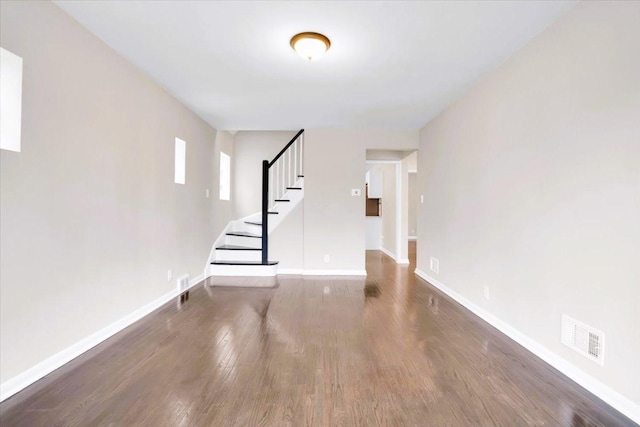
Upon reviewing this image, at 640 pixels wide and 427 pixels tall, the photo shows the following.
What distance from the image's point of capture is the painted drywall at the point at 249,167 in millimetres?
6352

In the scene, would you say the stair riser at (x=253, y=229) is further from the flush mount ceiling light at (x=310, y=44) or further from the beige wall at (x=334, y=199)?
the flush mount ceiling light at (x=310, y=44)

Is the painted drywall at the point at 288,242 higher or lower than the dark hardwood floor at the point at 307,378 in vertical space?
higher

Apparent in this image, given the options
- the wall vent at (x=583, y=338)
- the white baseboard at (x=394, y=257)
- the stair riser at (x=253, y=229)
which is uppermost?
the stair riser at (x=253, y=229)

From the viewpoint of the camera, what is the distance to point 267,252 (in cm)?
504

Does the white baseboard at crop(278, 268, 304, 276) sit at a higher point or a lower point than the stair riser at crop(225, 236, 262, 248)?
lower

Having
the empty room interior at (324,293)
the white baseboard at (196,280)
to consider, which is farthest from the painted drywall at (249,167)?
the empty room interior at (324,293)

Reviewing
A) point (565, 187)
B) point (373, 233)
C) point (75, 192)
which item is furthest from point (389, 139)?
point (75, 192)

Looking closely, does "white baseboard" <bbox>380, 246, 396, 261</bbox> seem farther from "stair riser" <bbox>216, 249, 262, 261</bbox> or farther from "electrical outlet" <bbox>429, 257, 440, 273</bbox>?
"stair riser" <bbox>216, 249, 262, 261</bbox>

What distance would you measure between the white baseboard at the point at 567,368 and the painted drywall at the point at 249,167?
177 inches

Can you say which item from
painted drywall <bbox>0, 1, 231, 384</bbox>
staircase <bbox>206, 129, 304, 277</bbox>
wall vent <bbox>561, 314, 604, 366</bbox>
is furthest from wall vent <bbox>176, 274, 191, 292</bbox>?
wall vent <bbox>561, 314, 604, 366</bbox>

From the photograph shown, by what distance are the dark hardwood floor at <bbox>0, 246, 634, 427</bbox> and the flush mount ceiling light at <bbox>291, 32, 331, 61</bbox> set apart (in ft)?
7.52

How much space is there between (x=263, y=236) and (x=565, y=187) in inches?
154

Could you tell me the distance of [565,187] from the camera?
200cm

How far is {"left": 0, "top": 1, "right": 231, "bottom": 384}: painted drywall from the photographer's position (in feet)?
5.76
